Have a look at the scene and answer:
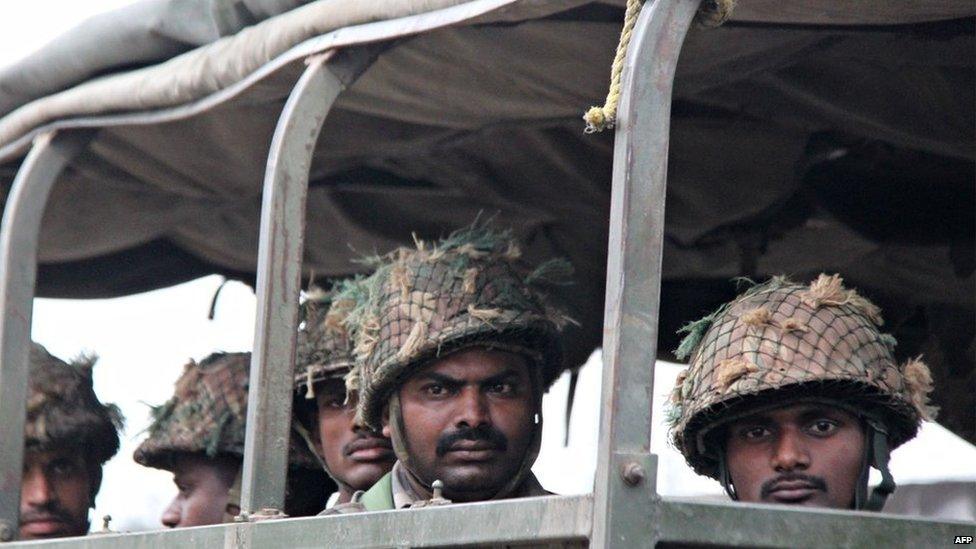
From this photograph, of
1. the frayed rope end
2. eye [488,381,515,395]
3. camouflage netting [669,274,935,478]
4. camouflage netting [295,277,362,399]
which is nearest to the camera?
the frayed rope end

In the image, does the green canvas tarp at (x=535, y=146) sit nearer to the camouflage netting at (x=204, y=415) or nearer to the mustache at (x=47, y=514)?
the camouflage netting at (x=204, y=415)

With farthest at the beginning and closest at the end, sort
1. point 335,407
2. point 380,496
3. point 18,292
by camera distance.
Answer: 1. point 335,407
2. point 18,292
3. point 380,496

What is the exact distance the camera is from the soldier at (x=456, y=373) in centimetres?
427

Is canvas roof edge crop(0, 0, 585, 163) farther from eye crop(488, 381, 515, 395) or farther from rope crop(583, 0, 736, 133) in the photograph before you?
eye crop(488, 381, 515, 395)

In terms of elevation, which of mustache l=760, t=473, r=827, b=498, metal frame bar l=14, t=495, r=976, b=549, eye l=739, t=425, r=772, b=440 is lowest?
metal frame bar l=14, t=495, r=976, b=549

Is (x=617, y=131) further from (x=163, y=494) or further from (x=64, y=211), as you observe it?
(x=163, y=494)

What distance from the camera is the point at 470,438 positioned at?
14.0 ft

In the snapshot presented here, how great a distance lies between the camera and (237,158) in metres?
5.21

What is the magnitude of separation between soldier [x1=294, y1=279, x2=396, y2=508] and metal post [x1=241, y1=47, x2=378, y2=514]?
648mm

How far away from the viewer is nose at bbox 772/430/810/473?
12.4 ft

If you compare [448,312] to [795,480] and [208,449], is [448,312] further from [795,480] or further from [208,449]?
[208,449]

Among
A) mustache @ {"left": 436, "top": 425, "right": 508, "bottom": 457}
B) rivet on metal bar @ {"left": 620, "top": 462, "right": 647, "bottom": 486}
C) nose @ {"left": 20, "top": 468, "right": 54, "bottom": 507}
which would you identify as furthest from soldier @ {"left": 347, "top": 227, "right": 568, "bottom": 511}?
nose @ {"left": 20, "top": 468, "right": 54, "bottom": 507}

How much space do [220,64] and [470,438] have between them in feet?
3.25

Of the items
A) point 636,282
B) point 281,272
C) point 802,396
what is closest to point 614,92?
point 636,282
